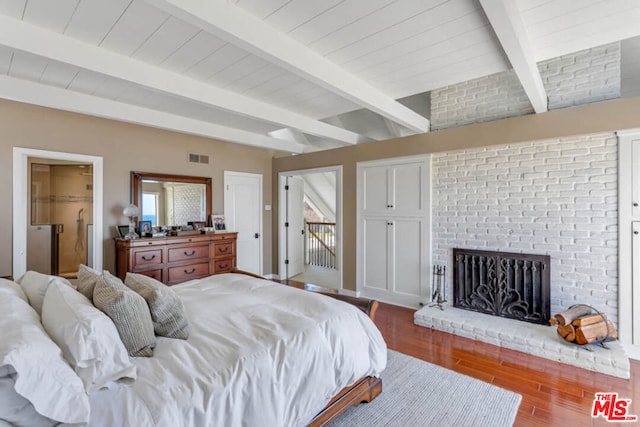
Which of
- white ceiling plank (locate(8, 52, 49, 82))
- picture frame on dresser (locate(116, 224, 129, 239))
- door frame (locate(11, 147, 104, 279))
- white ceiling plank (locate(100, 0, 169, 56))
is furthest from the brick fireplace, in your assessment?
door frame (locate(11, 147, 104, 279))

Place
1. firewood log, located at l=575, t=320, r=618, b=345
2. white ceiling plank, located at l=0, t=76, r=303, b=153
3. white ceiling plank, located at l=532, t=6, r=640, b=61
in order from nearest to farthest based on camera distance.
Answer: white ceiling plank, located at l=532, t=6, r=640, b=61 → firewood log, located at l=575, t=320, r=618, b=345 → white ceiling plank, located at l=0, t=76, r=303, b=153

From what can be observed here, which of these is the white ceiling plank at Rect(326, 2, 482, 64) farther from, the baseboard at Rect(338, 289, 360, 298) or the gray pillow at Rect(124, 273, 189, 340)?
the baseboard at Rect(338, 289, 360, 298)

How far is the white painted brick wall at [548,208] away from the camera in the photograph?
290 centimetres

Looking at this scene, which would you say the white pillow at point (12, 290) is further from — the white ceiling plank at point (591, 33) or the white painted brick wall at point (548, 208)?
the white painted brick wall at point (548, 208)

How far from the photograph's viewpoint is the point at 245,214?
5352 mm

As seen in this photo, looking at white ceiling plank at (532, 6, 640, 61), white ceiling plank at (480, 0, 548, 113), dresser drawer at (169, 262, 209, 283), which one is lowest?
dresser drawer at (169, 262, 209, 283)

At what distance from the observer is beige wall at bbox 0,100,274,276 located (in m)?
3.20

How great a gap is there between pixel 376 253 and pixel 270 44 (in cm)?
310

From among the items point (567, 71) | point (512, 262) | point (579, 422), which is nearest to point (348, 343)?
point (579, 422)

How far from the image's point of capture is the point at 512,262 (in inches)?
133

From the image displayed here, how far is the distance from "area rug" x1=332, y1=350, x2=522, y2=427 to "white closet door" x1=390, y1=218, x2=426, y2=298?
1569 mm

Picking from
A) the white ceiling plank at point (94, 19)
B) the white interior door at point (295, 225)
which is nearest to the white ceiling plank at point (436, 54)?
the white ceiling plank at point (94, 19)

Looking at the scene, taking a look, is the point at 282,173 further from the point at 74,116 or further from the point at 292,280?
the point at 74,116

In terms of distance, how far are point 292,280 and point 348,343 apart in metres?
3.98
